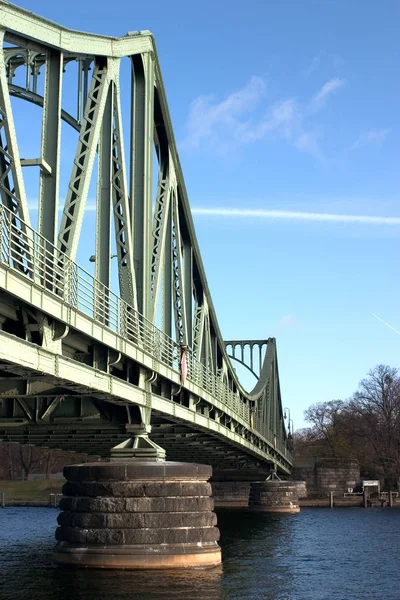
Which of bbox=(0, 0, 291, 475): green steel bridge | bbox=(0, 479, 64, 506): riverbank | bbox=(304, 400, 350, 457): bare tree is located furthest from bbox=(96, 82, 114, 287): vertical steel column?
bbox=(304, 400, 350, 457): bare tree

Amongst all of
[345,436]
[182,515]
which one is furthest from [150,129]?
→ [345,436]

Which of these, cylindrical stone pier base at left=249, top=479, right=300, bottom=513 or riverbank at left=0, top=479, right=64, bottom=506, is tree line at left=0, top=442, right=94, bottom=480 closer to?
riverbank at left=0, top=479, right=64, bottom=506

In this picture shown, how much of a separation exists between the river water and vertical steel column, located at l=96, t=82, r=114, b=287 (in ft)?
26.8

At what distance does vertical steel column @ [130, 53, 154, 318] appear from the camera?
27.5 meters

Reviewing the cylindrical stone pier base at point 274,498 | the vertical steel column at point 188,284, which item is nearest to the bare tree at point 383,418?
the cylindrical stone pier base at point 274,498

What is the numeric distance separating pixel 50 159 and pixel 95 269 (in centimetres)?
404

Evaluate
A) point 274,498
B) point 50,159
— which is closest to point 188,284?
point 50,159

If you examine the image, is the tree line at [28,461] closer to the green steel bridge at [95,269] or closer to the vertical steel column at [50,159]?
the green steel bridge at [95,269]

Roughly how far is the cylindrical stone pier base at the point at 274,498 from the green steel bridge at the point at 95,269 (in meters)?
37.7

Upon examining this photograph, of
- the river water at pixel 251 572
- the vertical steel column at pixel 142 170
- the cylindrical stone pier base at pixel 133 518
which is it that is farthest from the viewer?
the vertical steel column at pixel 142 170

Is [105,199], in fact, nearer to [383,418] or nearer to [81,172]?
[81,172]

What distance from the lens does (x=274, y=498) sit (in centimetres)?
7612

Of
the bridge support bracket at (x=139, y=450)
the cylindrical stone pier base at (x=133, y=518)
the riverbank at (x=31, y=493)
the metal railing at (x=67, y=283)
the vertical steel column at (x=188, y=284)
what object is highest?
the vertical steel column at (x=188, y=284)

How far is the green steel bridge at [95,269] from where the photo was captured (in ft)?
56.8
